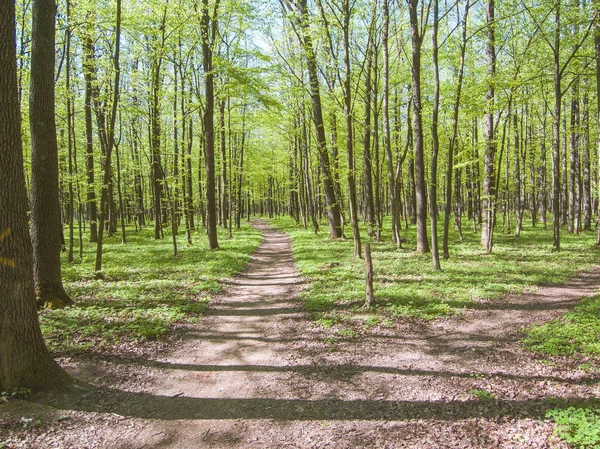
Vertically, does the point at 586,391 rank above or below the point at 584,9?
below

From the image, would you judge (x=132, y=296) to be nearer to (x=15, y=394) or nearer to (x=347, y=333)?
(x=15, y=394)

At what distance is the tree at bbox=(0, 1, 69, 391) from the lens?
4449mm

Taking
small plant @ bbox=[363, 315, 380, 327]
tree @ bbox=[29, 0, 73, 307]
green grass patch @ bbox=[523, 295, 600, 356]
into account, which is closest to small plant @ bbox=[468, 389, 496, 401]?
green grass patch @ bbox=[523, 295, 600, 356]

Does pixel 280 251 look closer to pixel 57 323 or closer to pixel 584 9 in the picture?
pixel 57 323

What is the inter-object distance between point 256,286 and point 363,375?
6367 millimetres

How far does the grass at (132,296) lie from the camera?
22.5ft

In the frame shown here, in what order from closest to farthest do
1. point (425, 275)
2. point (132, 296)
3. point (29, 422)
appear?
point (29, 422) < point (132, 296) < point (425, 275)

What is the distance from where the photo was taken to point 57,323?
23.9ft

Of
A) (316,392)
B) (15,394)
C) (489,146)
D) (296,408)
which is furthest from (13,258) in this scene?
(489,146)

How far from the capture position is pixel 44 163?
338 inches

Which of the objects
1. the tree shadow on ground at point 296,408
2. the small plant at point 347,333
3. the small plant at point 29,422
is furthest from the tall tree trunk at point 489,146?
the small plant at point 29,422

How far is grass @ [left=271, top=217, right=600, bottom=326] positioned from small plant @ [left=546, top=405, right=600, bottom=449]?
3.60m

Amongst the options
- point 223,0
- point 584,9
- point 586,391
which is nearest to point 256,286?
point 586,391

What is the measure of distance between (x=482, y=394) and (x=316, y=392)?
2273 mm
